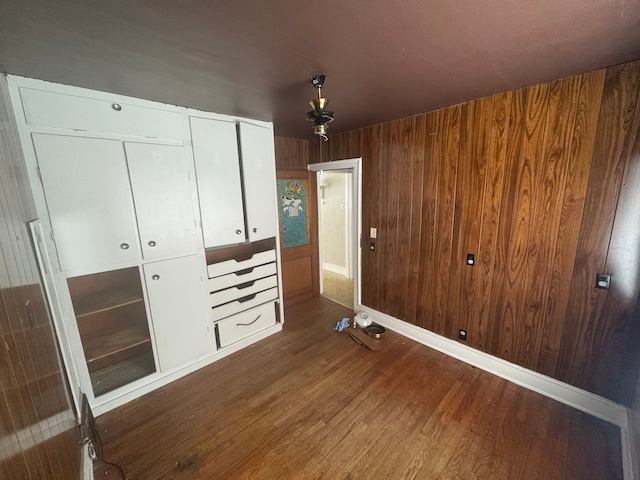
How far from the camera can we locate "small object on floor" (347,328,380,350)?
2451 millimetres

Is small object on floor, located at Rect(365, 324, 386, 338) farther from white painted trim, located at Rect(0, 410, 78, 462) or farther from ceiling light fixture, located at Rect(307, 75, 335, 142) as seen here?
white painted trim, located at Rect(0, 410, 78, 462)

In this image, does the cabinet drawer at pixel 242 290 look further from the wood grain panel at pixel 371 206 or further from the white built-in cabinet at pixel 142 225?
the wood grain panel at pixel 371 206

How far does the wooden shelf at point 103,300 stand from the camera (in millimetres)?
1696

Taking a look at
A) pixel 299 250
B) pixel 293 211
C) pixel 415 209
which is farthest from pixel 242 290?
pixel 415 209

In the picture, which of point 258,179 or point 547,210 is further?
point 258,179

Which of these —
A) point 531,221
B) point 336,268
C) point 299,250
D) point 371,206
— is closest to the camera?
point 531,221

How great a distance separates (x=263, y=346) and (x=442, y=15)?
2761 millimetres

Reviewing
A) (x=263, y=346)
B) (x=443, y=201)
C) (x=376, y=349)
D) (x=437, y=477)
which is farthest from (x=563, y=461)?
(x=263, y=346)

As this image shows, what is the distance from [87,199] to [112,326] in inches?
43.4

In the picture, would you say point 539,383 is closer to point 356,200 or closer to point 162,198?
point 356,200

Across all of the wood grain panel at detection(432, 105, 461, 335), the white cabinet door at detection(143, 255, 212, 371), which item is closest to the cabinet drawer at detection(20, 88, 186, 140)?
the white cabinet door at detection(143, 255, 212, 371)

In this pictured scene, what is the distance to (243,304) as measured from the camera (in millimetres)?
2457

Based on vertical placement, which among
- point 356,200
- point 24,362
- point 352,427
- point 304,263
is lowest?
point 352,427

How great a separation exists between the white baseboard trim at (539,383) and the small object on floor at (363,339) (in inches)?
15.3
